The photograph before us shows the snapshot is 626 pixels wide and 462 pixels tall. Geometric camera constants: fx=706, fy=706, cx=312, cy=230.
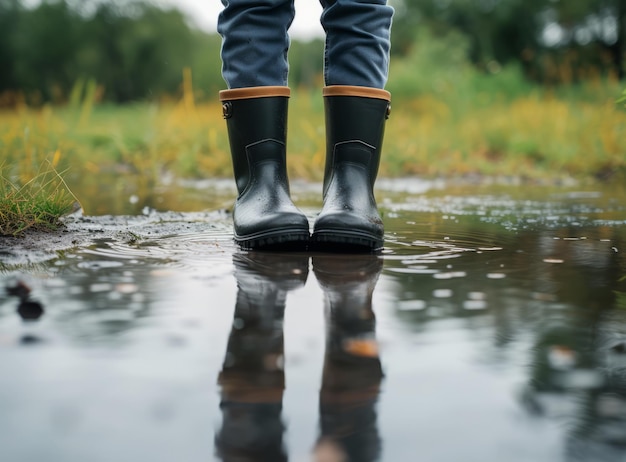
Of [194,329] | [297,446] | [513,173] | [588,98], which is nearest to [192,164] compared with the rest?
[513,173]

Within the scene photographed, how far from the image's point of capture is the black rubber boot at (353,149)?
1.84 metres

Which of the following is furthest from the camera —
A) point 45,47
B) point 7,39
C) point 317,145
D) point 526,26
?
point 7,39

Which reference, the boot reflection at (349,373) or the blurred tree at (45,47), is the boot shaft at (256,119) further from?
the blurred tree at (45,47)

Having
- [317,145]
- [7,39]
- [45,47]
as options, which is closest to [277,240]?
[317,145]

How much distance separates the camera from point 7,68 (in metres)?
27.5

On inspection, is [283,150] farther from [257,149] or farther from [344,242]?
[344,242]

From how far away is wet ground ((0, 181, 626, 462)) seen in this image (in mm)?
752

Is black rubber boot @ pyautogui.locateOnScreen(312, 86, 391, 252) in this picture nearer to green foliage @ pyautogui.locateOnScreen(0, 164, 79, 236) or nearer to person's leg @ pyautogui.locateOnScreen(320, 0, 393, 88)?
person's leg @ pyautogui.locateOnScreen(320, 0, 393, 88)

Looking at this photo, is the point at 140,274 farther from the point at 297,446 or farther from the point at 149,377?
the point at 297,446

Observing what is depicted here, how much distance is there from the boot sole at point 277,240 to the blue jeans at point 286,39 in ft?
1.54

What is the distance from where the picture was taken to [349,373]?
3.04 feet

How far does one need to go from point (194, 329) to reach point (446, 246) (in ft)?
2.98

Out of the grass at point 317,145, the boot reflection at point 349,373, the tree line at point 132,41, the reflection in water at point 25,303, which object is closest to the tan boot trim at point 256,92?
the boot reflection at point 349,373

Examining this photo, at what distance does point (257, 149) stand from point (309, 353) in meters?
1.06
